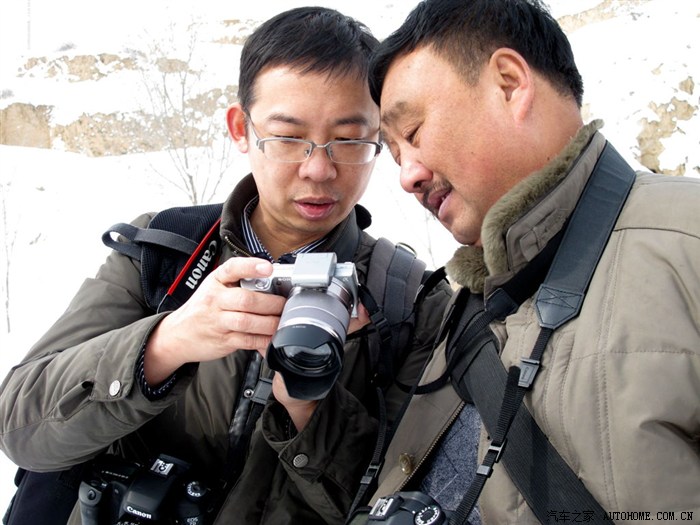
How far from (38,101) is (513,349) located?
25.2 meters

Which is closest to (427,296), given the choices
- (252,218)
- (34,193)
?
(252,218)

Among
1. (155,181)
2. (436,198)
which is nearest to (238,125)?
(436,198)

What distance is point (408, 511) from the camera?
1308mm

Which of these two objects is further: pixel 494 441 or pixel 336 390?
pixel 336 390

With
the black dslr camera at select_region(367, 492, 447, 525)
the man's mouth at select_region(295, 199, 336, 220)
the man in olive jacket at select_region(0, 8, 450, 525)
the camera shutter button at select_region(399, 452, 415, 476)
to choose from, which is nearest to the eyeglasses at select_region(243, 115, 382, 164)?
the man in olive jacket at select_region(0, 8, 450, 525)

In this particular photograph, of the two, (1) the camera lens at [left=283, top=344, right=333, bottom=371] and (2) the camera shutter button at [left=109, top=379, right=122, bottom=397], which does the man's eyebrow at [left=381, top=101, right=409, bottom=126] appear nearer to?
(1) the camera lens at [left=283, top=344, right=333, bottom=371]

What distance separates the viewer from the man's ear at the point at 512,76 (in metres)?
1.51

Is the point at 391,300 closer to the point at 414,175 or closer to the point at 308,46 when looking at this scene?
the point at 414,175

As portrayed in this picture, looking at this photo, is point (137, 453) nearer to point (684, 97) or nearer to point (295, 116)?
point (295, 116)

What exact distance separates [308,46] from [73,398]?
126 cm

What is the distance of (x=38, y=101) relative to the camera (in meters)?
22.8

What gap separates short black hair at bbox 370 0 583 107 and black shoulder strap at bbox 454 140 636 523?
0.39 m

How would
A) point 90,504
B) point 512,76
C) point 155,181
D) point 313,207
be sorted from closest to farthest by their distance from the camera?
point 512,76, point 90,504, point 313,207, point 155,181

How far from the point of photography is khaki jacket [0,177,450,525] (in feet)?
5.56
